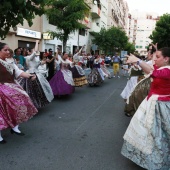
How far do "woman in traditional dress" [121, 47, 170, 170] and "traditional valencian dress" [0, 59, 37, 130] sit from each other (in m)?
1.97

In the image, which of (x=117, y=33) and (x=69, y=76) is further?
(x=117, y=33)

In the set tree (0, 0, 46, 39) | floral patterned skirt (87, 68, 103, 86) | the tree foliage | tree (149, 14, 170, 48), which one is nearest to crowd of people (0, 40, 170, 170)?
tree (0, 0, 46, 39)

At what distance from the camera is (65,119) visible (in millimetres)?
6477

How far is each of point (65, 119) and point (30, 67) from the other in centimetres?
184

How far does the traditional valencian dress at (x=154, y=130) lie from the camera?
134 inches

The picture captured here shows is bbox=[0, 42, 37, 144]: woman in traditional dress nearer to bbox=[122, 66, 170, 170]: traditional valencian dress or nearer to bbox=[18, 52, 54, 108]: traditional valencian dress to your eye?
bbox=[122, 66, 170, 170]: traditional valencian dress

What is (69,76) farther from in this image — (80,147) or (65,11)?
(65,11)

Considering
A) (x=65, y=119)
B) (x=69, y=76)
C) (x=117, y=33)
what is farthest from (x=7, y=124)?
(x=117, y=33)

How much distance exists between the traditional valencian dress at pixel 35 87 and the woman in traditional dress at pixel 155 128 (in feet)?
12.7

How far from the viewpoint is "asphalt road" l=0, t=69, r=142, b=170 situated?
388cm

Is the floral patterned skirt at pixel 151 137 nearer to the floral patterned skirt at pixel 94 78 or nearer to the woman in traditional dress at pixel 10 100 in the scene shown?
the woman in traditional dress at pixel 10 100

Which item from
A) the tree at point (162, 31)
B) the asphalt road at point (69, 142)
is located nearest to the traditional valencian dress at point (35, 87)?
the asphalt road at point (69, 142)

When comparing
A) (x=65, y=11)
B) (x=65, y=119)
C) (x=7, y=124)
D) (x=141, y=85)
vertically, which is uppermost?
(x=65, y=11)

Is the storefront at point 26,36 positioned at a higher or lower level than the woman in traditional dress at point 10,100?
higher
